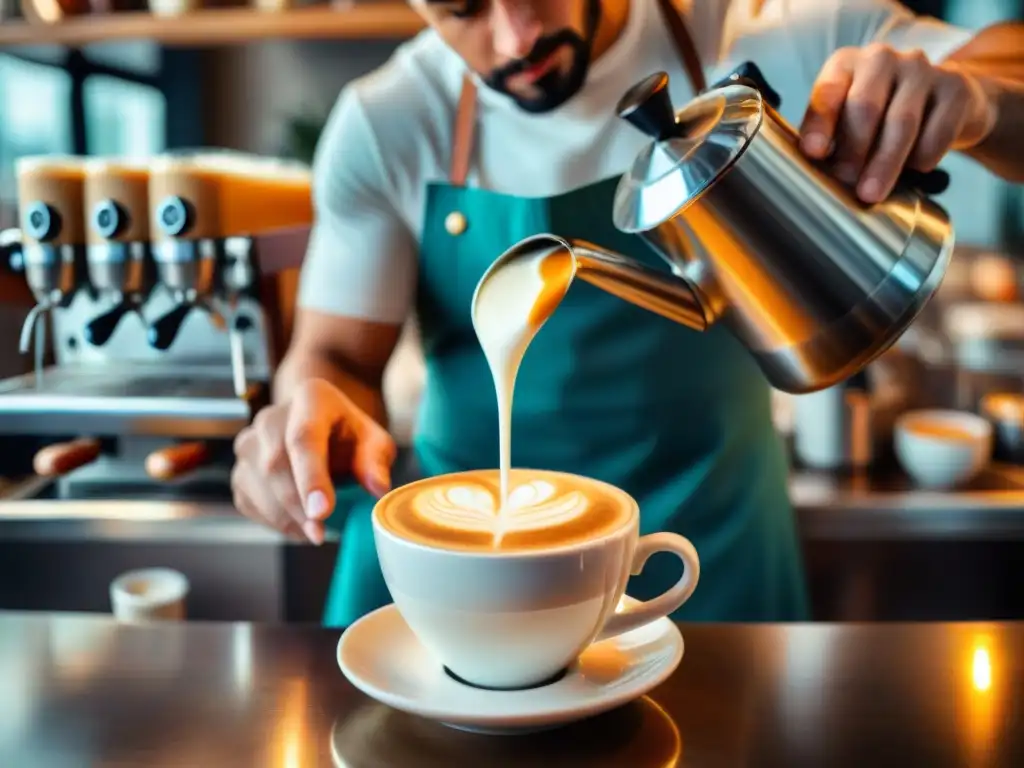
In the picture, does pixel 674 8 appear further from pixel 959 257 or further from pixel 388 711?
pixel 959 257

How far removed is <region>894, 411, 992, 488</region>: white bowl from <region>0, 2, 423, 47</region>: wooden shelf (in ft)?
4.74

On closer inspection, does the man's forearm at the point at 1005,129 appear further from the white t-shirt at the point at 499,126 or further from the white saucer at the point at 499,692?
the white saucer at the point at 499,692

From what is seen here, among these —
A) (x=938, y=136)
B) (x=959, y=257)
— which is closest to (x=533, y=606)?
(x=938, y=136)

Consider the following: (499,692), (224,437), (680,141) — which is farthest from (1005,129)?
(224,437)

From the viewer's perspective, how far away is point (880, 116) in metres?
0.83

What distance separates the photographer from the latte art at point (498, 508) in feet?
2.48

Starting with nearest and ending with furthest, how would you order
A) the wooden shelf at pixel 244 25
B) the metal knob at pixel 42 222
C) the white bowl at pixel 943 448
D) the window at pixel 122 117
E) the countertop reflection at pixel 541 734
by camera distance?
the countertop reflection at pixel 541 734
the metal knob at pixel 42 222
the white bowl at pixel 943 448
the wooden shelf at pixel 244 25
the window at pixel 122 117

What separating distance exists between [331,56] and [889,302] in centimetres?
266

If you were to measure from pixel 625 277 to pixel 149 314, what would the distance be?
1.36 meters

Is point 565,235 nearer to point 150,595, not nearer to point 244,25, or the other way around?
point 150,595

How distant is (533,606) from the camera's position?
692mm

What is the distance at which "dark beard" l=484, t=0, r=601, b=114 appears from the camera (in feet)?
3.85

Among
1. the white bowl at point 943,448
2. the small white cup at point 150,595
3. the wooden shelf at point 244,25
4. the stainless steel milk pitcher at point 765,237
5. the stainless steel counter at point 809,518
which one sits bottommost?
the small white cup at point 150,595

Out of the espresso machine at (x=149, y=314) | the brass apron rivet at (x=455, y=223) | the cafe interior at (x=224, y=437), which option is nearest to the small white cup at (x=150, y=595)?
the cafe interior at (x=224, y=437)
